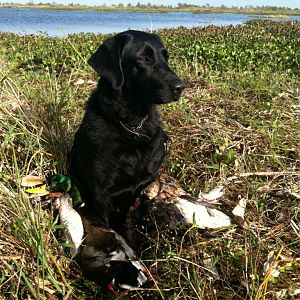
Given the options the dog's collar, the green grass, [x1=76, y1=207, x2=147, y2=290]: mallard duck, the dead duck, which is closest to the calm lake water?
the green grass

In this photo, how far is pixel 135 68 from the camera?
9.87 feet

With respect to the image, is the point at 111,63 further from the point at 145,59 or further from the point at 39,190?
the point at 39,190

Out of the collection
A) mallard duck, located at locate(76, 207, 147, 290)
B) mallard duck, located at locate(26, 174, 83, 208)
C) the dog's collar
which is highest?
the dog's collar

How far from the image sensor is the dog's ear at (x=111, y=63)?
296 centimetres

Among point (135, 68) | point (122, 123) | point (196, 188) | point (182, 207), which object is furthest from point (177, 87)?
point (196, 188)

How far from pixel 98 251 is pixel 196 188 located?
1.08m

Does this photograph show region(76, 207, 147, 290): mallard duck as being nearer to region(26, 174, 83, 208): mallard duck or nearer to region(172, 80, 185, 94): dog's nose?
region(26, 174, 83, 208): mallard duck

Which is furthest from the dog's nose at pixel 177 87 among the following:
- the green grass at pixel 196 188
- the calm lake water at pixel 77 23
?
the calm lake water at pixel 77 23

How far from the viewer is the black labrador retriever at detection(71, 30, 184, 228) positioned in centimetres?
297

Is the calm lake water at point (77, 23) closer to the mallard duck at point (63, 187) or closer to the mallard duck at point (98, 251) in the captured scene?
the mallard duck at point (63, 187)

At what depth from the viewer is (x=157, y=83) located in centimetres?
293

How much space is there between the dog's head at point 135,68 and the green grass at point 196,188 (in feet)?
2.46

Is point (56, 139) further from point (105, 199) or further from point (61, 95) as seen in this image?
point (105, 199)

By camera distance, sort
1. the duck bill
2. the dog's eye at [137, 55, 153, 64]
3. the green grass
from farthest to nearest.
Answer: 1. the dog's eye at [137, 55, 153, 64]
2. the duck bill
3. the green grass
